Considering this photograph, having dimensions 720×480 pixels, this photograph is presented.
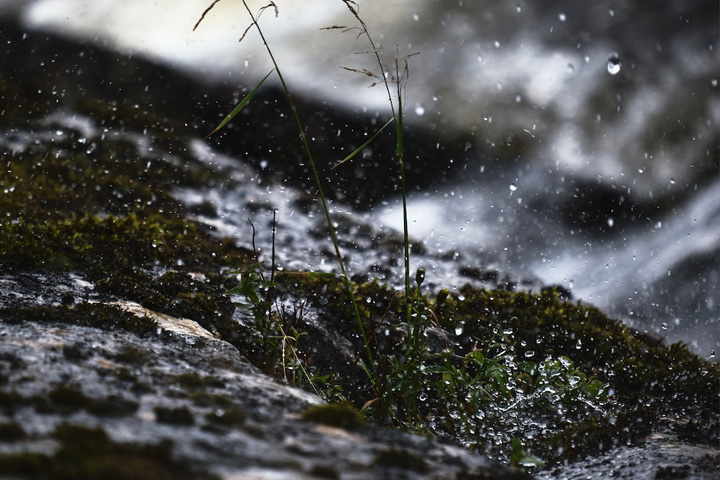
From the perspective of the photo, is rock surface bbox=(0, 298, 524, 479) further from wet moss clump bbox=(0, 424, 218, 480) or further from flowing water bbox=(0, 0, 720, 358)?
flowing water bbox=(0, 0, 720, 358)

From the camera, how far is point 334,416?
130cm

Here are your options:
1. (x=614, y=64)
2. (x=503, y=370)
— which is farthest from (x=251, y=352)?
(x=614, y=64)

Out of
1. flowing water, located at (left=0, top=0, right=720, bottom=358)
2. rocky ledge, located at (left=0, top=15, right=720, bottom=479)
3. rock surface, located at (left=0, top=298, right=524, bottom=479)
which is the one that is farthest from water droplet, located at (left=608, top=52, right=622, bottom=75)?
rock surface, located at (left=0, top=298, right=524, bottom=479)

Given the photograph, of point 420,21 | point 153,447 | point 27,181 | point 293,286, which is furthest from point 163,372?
point 420,21

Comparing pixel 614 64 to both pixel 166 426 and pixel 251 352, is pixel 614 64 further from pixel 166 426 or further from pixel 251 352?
pixel 166 426

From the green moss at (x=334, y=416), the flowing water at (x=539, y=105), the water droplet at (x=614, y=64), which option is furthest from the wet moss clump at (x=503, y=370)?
the water droplet at (x=614, y=64)

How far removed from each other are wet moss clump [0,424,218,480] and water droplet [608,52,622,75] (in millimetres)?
7359

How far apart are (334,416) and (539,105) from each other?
6.50 metres

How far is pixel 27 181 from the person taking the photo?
4.86 meters

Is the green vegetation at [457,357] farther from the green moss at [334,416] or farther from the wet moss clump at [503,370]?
the green moss at [334,416]

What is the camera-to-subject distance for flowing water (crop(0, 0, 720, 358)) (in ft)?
20.7

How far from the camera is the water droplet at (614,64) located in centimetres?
707

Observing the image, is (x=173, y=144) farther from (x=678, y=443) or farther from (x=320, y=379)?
(x=678, y=443)

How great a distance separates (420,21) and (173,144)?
3.52 m
